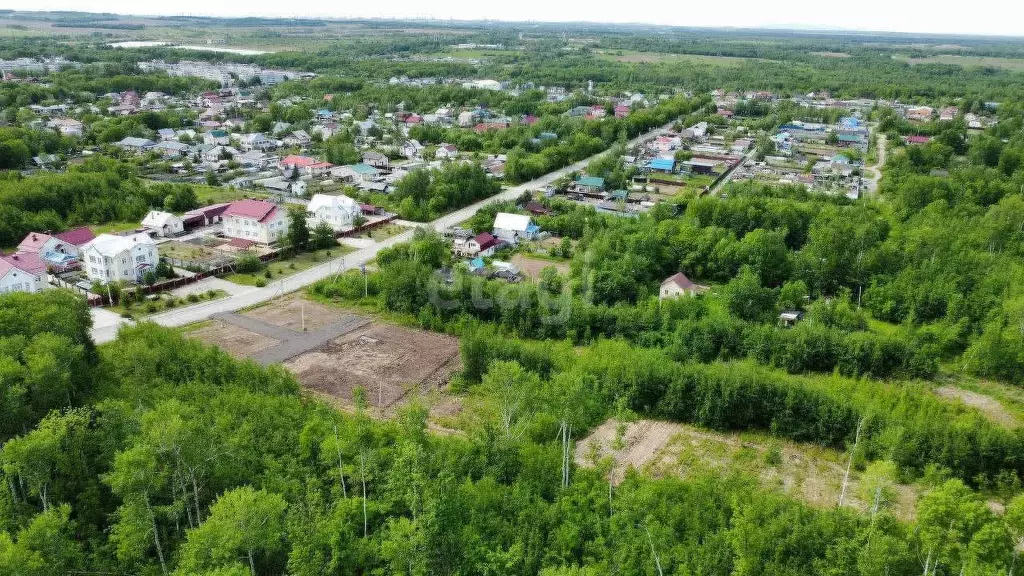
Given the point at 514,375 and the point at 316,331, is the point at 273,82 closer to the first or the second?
the point at 316,331

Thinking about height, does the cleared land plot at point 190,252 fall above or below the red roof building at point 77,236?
below

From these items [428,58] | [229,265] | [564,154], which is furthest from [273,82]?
[229,265]

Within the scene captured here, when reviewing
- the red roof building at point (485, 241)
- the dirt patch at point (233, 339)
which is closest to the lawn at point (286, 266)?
the dirt patch at point (233, 339)

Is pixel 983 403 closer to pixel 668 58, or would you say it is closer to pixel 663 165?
pixel 663 165

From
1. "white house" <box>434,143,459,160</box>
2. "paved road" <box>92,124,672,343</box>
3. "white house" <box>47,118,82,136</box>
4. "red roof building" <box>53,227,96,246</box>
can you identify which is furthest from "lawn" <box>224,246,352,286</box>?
"white house" <box>47,118,82,136</box>

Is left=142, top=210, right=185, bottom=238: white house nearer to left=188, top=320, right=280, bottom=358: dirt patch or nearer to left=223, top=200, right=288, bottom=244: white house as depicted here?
left=223, top=200, right=288, bottom=244: white house

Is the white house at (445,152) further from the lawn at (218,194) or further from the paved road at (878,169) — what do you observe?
the paved road at (878,169)

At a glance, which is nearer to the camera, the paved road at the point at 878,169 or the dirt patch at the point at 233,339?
the dirt patch at the point at 233,339
